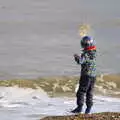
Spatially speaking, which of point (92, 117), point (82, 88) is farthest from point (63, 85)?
point (92, 117)

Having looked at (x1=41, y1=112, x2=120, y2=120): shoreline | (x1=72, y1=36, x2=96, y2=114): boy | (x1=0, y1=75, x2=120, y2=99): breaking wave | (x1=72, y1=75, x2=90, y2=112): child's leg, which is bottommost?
(x1=41, y1=112, x2=120, y2=120): shoreline

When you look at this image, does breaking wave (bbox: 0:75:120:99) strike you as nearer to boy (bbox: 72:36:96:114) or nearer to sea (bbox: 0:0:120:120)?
sea (bbox: 0:0:120:120)

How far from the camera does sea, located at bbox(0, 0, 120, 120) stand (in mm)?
9977

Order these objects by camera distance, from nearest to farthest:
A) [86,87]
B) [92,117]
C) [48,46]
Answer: [92,117], [86,87], [48,46]

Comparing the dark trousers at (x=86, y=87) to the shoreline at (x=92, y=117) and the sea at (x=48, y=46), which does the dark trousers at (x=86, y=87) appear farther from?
the sea at (x=48, y=46)

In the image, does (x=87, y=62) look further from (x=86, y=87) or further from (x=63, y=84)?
(x=63, y=84)

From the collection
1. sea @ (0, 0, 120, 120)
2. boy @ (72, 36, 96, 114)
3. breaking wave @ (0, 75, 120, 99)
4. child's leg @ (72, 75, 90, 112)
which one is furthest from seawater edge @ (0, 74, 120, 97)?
boy @ (72, 36, 96, 114)

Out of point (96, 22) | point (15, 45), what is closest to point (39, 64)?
point (15, 45)

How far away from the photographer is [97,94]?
36.4 ft

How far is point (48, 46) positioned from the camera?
46.0 feet

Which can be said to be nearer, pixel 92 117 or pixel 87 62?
pixel 92 117

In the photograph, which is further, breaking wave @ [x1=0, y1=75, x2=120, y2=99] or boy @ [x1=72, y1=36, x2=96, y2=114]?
breaking wave @ [x1=0, y1=75, x2=120, y2=99]

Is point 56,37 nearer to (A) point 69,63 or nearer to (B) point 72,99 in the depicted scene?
(A) point 69,63

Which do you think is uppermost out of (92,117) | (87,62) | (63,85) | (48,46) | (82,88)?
(48,46)
